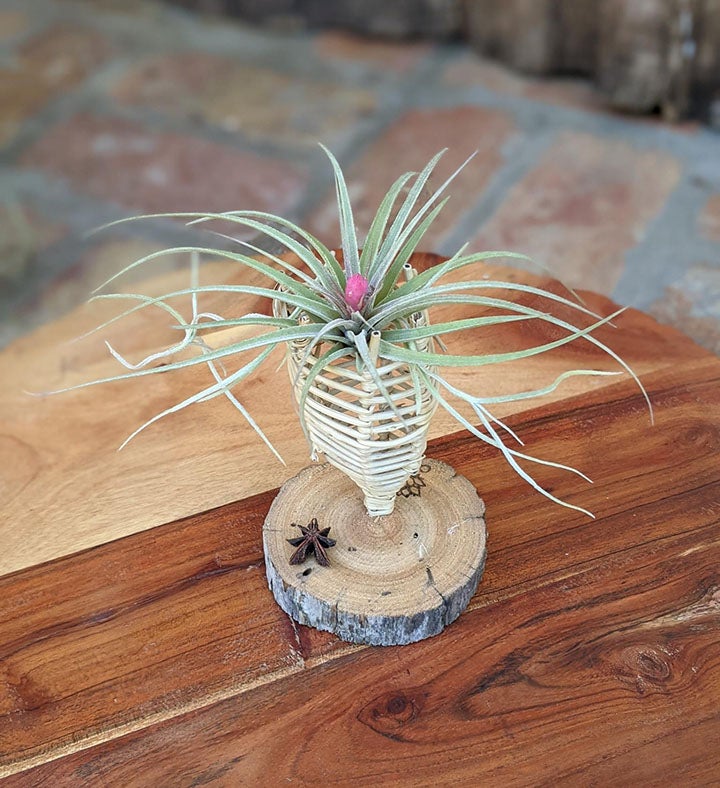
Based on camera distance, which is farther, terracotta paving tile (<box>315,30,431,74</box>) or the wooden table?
terracotta paving tile (<box>315,30,431,74</box>)

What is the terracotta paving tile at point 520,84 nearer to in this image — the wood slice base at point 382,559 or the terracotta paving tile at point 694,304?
the terracotta paving tile at point 694,304

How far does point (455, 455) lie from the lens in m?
0.98

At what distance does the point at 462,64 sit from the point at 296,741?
5.78 ft

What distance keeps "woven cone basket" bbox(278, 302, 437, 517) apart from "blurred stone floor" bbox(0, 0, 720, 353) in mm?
861

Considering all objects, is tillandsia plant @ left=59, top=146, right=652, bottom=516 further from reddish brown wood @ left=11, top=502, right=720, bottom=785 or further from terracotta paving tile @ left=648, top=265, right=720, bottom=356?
terracotta paving tile @ left=648, top=265, right=720, bottom=356

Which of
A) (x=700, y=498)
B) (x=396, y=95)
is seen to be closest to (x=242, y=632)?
(x=700, y=498)

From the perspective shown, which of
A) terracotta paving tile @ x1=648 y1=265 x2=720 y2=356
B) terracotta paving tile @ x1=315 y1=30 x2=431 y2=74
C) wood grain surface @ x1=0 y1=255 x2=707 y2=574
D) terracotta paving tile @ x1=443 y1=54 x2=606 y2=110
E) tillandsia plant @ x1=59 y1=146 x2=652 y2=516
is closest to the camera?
tillandsia plant @ x1=59 y1=146 x2=652 y2=516

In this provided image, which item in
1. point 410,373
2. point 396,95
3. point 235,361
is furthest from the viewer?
point 396,95

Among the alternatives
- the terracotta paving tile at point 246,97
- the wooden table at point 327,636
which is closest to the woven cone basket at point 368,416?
the wooden table at point 327,636

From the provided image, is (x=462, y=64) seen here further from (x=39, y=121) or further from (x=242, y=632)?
(x=242, y=632)

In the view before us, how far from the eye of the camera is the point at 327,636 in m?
0.84

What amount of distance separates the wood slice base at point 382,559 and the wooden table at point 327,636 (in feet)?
0.09

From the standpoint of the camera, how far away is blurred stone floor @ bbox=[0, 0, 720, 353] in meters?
1.77

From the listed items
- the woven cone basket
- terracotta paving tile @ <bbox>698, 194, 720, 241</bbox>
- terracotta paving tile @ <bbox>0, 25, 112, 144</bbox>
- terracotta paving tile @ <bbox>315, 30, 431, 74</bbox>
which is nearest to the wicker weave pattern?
the woven cone basket
